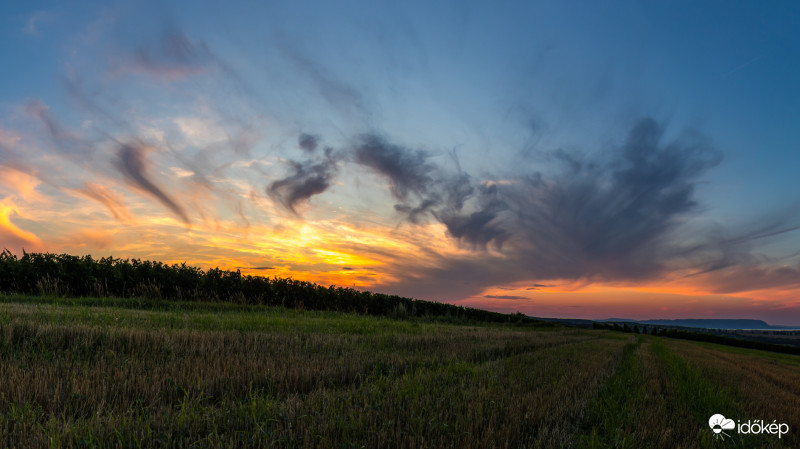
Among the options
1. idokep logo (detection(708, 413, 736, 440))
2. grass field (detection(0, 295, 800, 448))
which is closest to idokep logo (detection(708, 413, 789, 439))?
idokep logo (detection(708, 413, 736, 440))

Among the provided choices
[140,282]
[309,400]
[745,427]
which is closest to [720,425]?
[745,427]

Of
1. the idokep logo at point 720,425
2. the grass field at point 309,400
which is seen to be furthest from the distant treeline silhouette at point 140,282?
the idokep logo at point 720,425

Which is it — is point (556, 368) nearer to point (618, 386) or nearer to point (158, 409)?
point (618, 386)

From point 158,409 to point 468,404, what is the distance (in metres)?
3.42

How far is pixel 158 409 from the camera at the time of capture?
3.90 meters

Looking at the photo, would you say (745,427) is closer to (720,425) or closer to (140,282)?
(720,425)

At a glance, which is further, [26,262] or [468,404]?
[26,262]

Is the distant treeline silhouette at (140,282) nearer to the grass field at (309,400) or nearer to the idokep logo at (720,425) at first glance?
the grass field at (309,400)

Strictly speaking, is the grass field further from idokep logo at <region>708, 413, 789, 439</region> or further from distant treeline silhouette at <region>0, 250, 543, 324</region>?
distant treeline silhouette at <region>0, 250, 543, 324</region>

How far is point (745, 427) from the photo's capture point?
208 inches

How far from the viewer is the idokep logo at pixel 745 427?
4729 millimetres

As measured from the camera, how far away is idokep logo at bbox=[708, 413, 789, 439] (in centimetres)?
473

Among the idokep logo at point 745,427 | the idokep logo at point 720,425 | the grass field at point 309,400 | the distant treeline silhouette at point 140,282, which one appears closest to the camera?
the grass field at point 309,400

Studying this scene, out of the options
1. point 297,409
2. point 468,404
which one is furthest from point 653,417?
point 297,409
